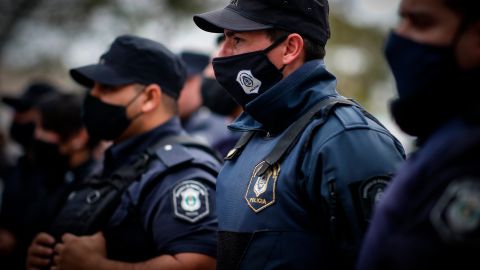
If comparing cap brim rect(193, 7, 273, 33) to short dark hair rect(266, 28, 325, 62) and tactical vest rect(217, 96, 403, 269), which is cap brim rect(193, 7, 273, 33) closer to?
short dark hair rect(266, 28, 325, 62)

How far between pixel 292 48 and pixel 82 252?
169 centimetres

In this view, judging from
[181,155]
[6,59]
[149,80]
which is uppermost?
[149,80]

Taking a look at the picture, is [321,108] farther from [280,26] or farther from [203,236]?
[203,236]

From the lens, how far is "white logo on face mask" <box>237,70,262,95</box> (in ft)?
10.0

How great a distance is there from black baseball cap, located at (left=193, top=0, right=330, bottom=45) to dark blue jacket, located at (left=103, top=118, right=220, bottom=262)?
0.97m

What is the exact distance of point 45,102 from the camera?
5848 millimetres

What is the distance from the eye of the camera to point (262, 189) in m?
2.80

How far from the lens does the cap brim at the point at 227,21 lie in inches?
119

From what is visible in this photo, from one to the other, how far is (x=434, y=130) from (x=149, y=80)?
8.13ft

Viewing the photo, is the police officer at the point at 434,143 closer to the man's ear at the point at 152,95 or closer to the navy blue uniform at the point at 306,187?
the navy blue uniform at the point at 306,187

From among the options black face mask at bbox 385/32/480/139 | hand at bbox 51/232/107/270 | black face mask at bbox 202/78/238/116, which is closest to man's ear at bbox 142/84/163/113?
hand at bbox 51/232/107/270

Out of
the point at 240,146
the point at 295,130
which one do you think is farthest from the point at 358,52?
the point at 295,130

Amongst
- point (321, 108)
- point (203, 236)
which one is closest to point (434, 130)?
point (321, 108)

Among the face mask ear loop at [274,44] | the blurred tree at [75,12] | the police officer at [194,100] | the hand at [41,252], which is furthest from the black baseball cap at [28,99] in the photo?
the blurred tree at [75,12]
